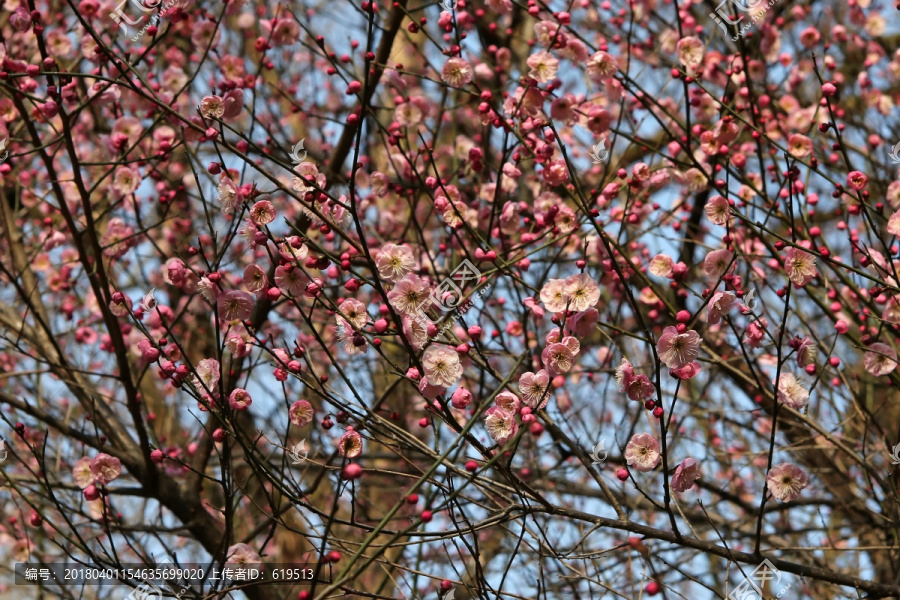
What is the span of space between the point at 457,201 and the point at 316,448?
2.10m

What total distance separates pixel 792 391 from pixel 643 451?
1.77 feet

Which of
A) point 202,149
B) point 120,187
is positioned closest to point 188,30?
point 120,187

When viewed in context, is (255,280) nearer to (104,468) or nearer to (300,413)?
(300,413)

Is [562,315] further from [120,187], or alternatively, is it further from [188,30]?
[188,30]

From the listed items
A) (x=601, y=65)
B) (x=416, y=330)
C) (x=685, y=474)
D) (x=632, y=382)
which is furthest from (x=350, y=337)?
(x=601, y=65)

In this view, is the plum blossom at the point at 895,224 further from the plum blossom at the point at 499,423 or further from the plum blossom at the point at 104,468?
the plum blossom at the point at 104,468

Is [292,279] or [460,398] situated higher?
[292,279]

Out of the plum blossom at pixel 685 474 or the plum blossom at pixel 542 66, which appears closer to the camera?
the plum blossom at pixel 685 474

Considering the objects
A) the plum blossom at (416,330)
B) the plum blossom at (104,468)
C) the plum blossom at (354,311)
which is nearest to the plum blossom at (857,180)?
the plum blossom at (416,330)

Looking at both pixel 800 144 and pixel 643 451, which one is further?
pixel 800 144

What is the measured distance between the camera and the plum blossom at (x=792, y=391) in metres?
2.71

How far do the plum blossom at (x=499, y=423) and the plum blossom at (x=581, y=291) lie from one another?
372mm

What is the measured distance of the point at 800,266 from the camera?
2.77 metres

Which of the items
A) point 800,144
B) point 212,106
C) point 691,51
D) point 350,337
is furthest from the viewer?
point 691,51
